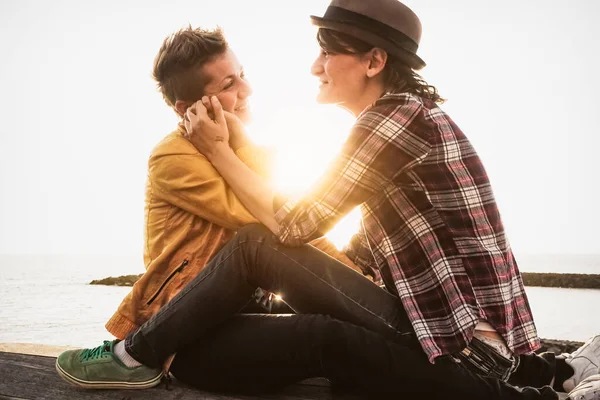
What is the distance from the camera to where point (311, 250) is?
1860 millimetres

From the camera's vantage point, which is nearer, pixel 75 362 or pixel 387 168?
pixel 387 168

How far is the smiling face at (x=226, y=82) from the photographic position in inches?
93.0

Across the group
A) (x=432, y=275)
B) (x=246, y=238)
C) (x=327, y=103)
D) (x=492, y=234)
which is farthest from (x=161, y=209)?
(x=492, y=234)

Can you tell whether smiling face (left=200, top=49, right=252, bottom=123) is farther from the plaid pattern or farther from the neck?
the plaid pattern

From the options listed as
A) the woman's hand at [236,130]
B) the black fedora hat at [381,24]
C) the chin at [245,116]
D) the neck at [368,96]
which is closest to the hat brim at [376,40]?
the black fedora hat at [381,24]

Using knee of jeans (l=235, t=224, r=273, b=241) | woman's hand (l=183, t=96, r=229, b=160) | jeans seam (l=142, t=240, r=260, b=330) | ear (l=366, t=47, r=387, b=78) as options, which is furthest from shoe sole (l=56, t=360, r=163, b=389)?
ear (l=366, t=47, r=387, b=78)

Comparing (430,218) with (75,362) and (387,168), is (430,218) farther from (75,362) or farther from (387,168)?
(75,362)

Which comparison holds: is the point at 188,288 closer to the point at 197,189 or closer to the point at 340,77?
the point at 197,189

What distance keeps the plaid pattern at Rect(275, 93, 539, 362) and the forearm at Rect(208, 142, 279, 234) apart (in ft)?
0.35

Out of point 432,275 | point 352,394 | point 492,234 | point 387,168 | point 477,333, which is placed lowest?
point 352,394

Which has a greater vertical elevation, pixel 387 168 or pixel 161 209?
pixel 387 168

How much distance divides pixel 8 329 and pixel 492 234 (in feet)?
44.3

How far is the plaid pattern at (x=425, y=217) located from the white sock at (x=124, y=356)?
2.39 ft

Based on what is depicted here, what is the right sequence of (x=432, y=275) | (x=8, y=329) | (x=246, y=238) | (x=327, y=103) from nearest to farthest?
(x=432, y=275) < (x=246, y=238) < (x=327, y=103) < (x=8, y=329)
